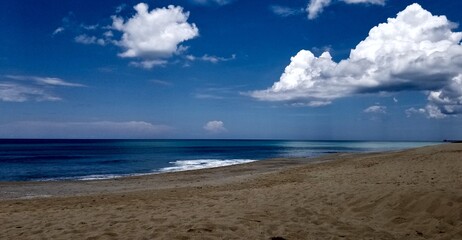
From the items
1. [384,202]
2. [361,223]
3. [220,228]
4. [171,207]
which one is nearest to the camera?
[220,228]

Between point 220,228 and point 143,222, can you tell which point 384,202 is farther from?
point 143,222

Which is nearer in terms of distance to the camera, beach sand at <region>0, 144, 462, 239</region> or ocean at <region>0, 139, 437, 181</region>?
beach sand at <region>0, 144, 462, 239</region>

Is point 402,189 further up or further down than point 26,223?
further up

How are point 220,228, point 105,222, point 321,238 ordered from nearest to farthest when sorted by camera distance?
point 321,238
point 220,228
point 105,222

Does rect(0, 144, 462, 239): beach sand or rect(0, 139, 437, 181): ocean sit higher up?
rect(0, 144, 462, 239): beach sand

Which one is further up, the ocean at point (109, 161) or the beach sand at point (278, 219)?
the beach sand at point (278, 219)

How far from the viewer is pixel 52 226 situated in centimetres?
815

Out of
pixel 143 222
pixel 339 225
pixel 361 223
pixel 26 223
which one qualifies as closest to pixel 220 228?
pixel 143 222

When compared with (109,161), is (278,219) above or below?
above

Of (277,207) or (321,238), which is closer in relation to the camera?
(321,238)

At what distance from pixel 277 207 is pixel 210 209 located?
6.12 feet

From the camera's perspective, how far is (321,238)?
22.1ft

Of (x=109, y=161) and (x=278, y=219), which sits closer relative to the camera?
(x=278, y=219)

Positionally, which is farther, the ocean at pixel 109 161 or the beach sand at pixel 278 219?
the ocean at pixel 109 161
